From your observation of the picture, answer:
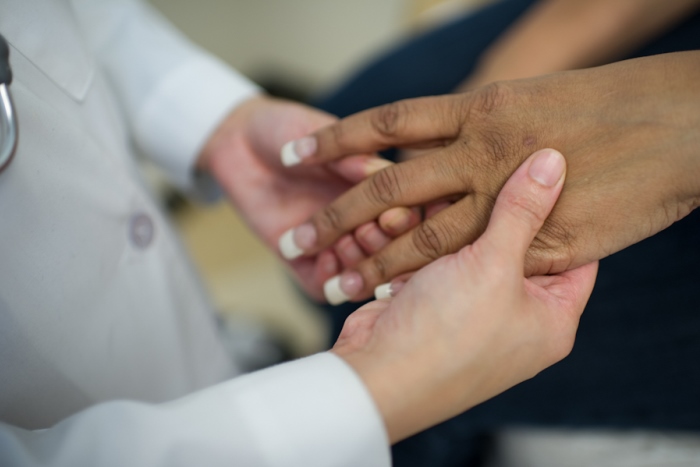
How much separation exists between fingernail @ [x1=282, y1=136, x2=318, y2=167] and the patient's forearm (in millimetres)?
311

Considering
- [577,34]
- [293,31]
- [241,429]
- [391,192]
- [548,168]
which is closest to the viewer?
[241,429]

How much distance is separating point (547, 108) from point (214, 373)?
0.58 m

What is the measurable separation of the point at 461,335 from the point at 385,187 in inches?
9.6

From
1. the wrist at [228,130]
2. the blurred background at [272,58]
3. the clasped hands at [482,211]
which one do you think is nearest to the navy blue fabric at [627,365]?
the clasped hands at [482,211]

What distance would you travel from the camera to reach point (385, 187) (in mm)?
596

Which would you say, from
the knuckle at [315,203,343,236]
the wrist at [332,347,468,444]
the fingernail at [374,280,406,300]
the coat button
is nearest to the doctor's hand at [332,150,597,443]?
the wrist at [332,347,468,444]

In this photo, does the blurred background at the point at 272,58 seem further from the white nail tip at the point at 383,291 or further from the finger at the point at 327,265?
the white nail tip at the point at 383,291

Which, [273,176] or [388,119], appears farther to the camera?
[273,176]

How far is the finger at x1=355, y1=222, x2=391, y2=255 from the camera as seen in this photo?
25.0 inches

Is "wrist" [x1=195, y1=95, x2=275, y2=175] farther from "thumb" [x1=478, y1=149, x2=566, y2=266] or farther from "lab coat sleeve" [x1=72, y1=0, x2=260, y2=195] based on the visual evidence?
Result: "thumb" [x1=478, y1=149, x2=566, y2=266]

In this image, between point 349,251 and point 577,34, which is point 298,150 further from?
point 577,34

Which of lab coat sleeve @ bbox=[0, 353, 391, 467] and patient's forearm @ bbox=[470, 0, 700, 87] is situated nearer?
lab coat sleeve @ bbox=[0, 353, 391, 467]

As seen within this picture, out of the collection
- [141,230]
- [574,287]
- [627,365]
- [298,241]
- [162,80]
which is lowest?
[627,365]

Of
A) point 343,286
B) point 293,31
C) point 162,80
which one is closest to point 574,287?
point 343,286
